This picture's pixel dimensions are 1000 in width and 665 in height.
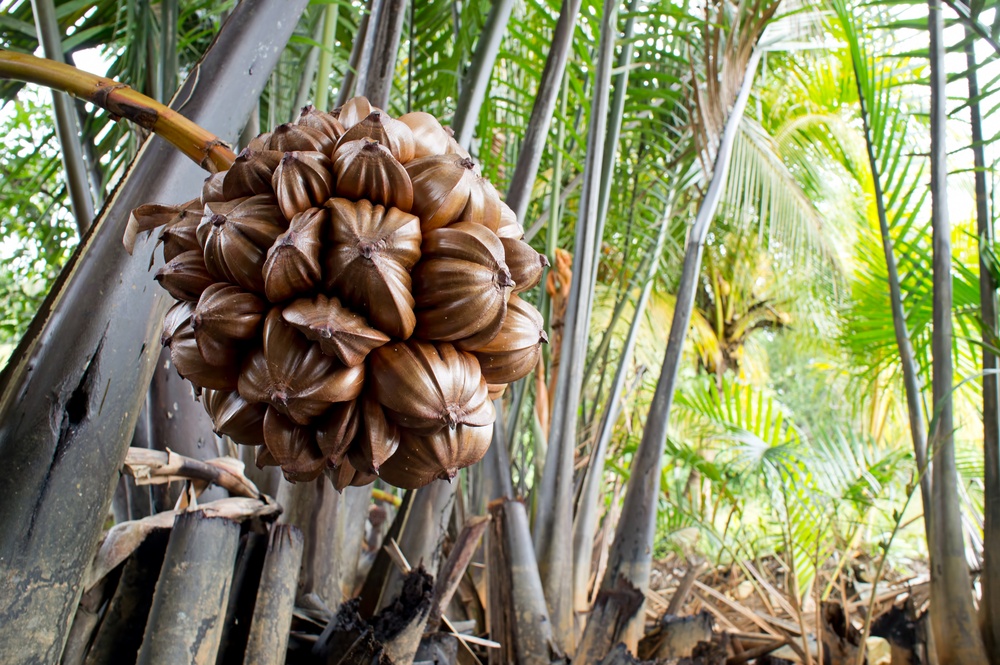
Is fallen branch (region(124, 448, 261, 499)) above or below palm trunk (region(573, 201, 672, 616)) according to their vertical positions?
above

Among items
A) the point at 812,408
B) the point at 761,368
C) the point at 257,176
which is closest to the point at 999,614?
the point at 257,176

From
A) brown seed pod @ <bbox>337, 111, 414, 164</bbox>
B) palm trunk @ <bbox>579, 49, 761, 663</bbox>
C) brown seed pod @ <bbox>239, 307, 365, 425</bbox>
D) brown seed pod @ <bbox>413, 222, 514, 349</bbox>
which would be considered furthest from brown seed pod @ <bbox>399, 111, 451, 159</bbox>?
palm trunk @ <bbox>579, 49, 761, 663</bbox>

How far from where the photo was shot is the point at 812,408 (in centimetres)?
1080

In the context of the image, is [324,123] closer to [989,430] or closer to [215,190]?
[215,190]

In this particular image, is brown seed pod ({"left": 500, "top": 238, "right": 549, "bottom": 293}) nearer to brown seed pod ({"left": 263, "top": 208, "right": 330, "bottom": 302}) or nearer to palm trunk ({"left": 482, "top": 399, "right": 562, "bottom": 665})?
brown seed pod ({"left": 263, "top": 208, "right": 330, "bottom": 302})

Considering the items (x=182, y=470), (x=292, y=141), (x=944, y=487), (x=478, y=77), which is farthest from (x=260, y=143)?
(x=944, y=487)

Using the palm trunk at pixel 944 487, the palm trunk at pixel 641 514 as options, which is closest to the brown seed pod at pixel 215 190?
the palm trunk at pixel 641 514

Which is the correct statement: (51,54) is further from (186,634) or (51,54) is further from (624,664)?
(624,664)

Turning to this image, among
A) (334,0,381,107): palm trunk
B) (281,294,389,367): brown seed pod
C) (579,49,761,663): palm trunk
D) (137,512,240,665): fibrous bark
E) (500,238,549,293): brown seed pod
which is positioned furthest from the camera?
(334,0,381,107): palm trunk

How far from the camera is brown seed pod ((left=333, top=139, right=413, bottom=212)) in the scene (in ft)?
1.77

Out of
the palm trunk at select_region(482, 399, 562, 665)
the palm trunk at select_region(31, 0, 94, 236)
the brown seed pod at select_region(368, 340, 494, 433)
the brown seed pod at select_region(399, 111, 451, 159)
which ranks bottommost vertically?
the palm trunk at select_region(482, 399, 562, 665)

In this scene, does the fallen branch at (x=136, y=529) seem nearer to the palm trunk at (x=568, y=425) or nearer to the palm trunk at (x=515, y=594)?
the palm trunk at (x=515, y=594)

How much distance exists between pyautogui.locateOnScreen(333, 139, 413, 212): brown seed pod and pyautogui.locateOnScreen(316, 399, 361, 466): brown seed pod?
0.55 feet

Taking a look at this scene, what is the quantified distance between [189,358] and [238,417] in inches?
2.4
